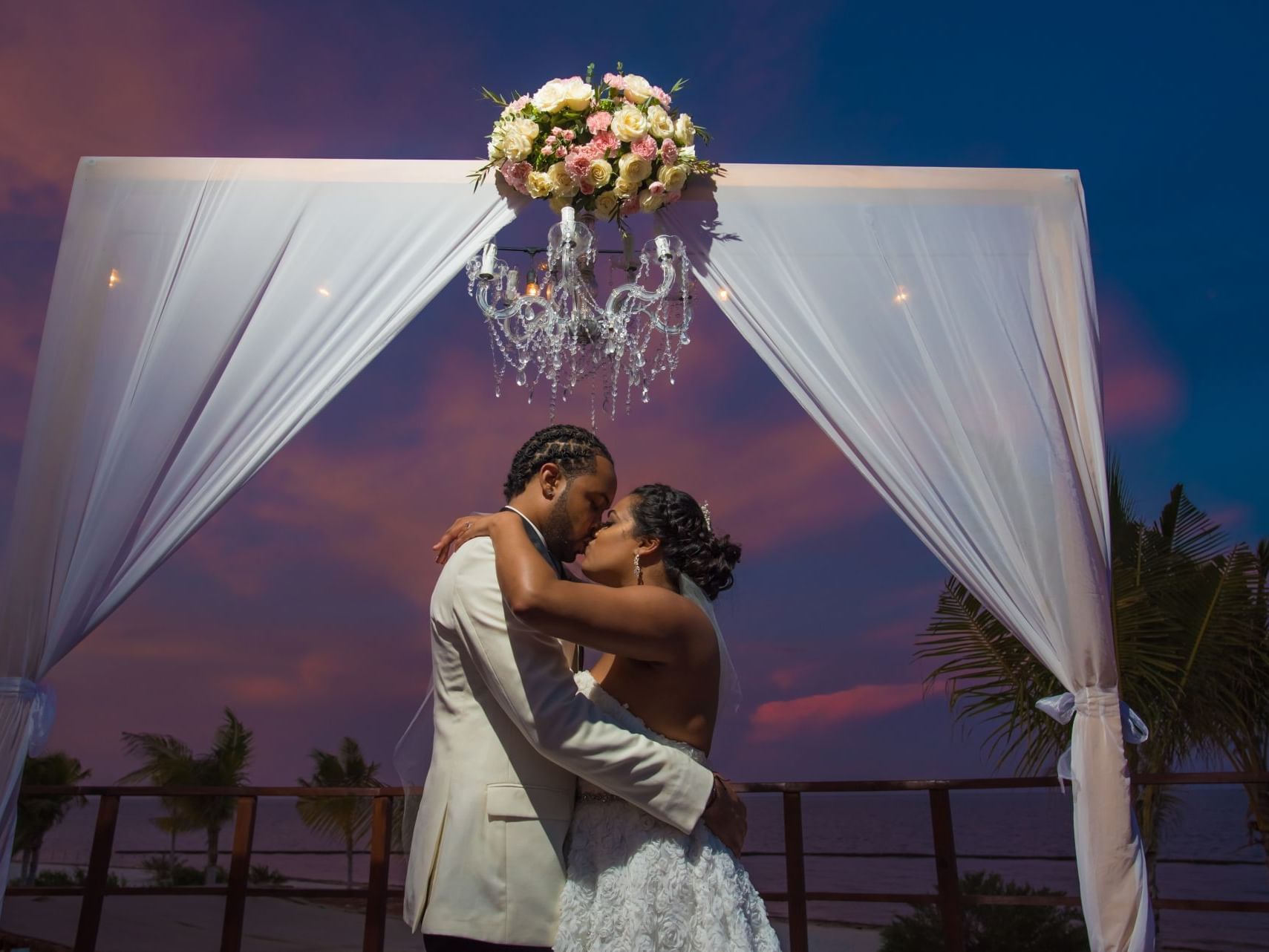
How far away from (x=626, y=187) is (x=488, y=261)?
48 centimetres

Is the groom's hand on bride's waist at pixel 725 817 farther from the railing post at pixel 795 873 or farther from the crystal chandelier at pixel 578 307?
the railing post at pixel 795 873

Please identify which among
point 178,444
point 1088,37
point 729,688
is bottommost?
point 729,688

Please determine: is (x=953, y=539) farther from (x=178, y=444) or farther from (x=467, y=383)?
(x=467, y=383)

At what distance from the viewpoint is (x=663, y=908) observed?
1787 mm

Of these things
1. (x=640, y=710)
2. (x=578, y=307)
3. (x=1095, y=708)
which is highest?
(x=578, y=307)

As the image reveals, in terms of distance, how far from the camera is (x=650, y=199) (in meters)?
3.05

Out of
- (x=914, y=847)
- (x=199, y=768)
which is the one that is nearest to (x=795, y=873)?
(x=199, y=768)

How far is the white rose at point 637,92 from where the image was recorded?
3066mm

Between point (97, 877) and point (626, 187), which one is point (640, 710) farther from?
point (97, 877)

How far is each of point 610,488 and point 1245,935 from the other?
1508cm

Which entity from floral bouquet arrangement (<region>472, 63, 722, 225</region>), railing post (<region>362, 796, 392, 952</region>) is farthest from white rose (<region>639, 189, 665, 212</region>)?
railing post (<region>362, 796, 392, 952</region>)

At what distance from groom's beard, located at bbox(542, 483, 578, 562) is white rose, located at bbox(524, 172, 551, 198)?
126 cm

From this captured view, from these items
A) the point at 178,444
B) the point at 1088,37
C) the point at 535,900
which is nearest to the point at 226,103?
the point at 178,444

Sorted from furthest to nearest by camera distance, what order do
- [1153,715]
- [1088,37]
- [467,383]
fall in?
[1088,37] < [467,383] < [1153,715]
